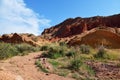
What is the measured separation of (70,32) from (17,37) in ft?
39.2

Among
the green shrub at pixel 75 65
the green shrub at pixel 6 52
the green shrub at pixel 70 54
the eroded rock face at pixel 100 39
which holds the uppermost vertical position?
the eroded rock face at pixel 100 39

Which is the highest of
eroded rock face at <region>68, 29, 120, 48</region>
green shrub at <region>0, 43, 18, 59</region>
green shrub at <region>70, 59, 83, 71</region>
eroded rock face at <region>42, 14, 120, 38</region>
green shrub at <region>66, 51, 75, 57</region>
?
eroded rock face at <region>42, 14, 120, 38</region>

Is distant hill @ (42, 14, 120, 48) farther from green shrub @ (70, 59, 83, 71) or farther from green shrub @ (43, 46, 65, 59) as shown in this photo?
green shrub @ (70, 59, 83, 71)

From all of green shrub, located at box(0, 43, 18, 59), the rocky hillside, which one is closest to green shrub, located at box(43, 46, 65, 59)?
green shrub, located at box(0, 43, 18, 59)

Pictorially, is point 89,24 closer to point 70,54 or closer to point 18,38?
point 18,38

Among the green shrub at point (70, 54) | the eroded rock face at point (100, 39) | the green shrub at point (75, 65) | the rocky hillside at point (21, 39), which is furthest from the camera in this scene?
the rocky hillside at point (21, 39)

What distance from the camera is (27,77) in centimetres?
1260

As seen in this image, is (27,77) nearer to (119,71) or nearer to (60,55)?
(119,71)

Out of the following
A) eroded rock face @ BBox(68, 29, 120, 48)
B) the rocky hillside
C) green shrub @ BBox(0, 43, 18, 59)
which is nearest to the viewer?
green shrub @ BBox(0, 43, 18, 59)

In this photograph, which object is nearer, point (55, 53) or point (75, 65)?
point (75, 65)

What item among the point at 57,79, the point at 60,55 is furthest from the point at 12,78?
the point at 60,55

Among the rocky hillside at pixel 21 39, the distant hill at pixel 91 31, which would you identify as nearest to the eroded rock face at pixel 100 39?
the distant hill at pixel 91 31

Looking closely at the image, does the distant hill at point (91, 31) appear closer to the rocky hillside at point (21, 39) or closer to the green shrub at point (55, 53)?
the rocky hillside at point (21, 39)

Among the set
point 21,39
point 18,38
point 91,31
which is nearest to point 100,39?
point 91,31
